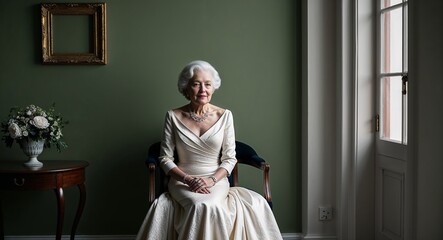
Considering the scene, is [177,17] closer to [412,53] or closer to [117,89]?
[117,89]

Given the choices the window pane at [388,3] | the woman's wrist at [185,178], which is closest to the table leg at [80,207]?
the woman's wrist at [185,178]

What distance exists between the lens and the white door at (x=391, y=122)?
11.2 ft

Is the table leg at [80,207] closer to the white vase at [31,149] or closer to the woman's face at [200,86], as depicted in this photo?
the white vase at [31,149]

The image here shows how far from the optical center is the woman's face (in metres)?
3.53

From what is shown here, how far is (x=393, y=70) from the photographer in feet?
11.8

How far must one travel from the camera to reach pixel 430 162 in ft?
9.50

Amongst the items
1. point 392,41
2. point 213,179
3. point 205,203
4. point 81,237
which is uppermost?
point 392,41

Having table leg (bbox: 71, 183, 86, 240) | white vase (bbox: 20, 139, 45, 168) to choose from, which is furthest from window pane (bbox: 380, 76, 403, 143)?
white vase (bbox: 20, 139, 45, 168)

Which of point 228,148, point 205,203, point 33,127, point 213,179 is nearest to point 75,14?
point 33,127

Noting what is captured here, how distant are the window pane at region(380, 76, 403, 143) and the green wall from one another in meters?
0.69

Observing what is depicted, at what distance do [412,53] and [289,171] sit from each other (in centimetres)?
157

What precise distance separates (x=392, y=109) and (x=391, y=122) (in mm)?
92

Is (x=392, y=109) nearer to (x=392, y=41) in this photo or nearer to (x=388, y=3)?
(x=392, y=41)

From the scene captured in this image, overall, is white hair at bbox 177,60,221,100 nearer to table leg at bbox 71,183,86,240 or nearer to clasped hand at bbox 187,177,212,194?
clasped hand at bbox 187,177,212,194
